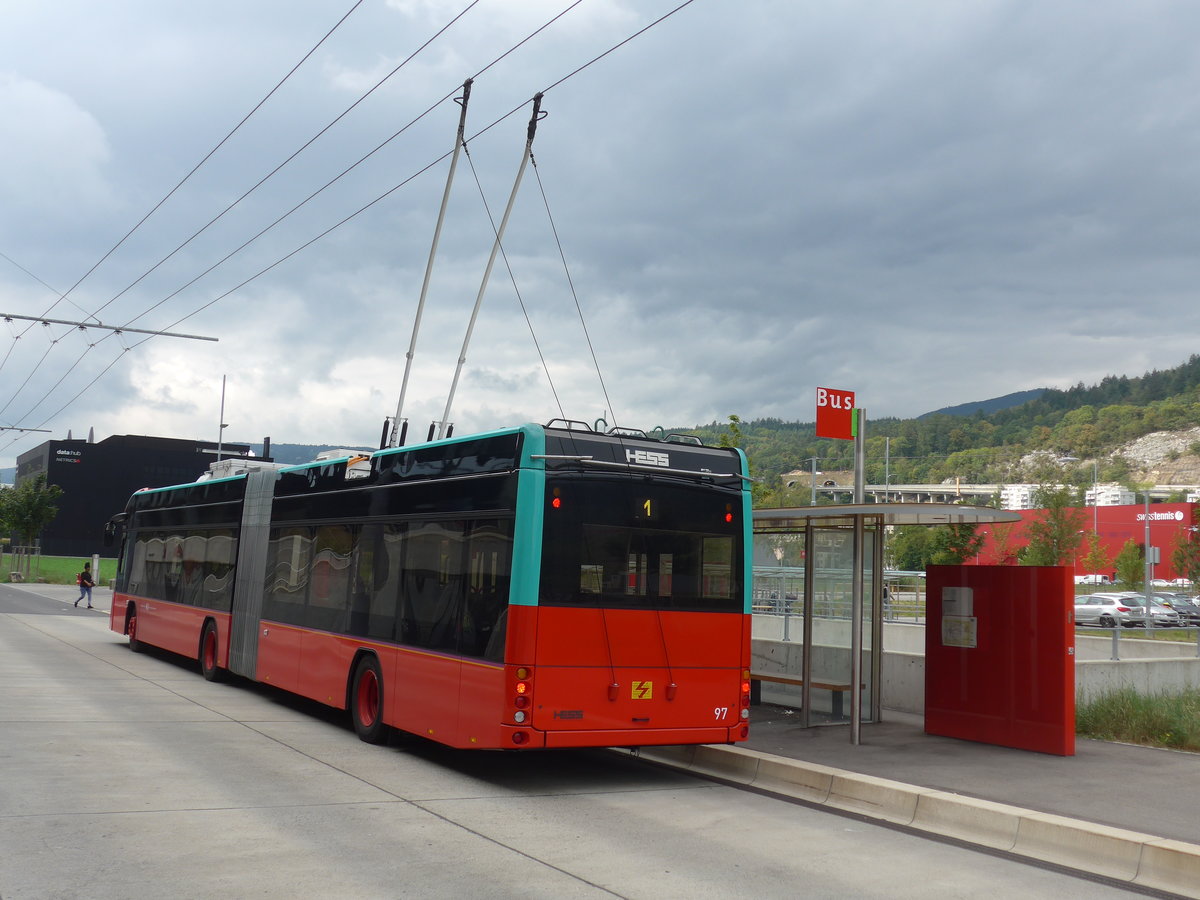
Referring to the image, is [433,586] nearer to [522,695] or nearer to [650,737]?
[522,695]

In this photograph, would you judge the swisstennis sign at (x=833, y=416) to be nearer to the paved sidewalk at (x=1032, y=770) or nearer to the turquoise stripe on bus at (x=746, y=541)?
the turquoise stripe on bus at (x=746, y=541)

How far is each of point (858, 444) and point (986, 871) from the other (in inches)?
287

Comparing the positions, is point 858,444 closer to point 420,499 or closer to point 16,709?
point 420,499

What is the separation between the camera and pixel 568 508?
9812mm

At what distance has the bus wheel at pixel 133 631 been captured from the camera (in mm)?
23016

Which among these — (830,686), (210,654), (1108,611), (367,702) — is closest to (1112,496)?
(1108,611)

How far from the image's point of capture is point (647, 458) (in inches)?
412

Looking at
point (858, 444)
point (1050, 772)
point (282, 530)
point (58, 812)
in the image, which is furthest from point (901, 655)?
point (58, 812)

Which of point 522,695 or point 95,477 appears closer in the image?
point 522,695

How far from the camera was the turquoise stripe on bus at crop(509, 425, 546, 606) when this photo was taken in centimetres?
948

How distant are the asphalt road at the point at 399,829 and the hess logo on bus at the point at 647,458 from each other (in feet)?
9.77

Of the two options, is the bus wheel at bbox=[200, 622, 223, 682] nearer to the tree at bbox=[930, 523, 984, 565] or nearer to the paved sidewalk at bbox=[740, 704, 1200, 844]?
the paved sidewalk at bbox=[740, 704, 1200, 844]

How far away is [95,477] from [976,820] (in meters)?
120

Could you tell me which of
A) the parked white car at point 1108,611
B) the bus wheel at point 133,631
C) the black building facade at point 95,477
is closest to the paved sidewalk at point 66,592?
the bus wheel at point 133,631
